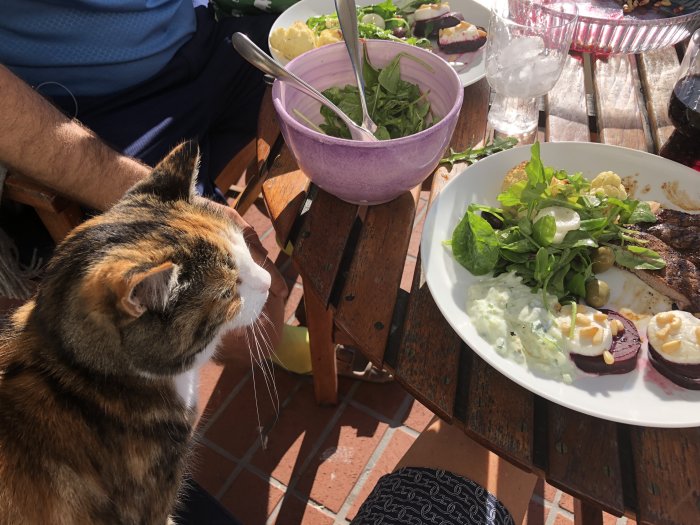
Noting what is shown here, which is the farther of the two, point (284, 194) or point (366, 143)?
point (284, 194)

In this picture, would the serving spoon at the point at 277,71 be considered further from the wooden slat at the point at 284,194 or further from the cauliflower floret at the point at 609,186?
the cauliflower floret at the point at 609,186

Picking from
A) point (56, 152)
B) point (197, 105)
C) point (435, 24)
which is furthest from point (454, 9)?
point (56, 152)

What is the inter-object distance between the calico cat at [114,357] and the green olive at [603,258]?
68 cm

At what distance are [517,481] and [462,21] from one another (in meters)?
1.19

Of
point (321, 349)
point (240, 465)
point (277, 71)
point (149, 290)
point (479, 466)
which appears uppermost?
point (277, 71)

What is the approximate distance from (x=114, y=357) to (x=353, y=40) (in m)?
0.82

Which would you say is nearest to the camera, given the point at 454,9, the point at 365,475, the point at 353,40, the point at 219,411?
the point at 353,40

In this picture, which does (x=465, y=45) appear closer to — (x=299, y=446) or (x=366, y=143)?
(x=366, y=143)

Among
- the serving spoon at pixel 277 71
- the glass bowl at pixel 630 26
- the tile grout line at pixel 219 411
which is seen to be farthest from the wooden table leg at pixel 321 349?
the glass bowl at pixel 630 26

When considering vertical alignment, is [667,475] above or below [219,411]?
above

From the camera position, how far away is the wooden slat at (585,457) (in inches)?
30.8

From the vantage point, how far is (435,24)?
1464 millimetres

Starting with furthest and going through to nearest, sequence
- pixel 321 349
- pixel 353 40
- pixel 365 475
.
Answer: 1. pixel 365 475
2. pixel 321 349
3. pixel 353 40

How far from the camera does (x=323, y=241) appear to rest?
3.67 feet
